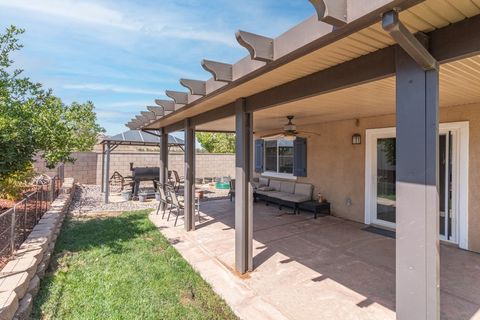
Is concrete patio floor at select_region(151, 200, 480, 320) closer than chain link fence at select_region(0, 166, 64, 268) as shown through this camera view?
Yes

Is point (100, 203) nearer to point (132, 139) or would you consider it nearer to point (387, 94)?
point (132, 139)

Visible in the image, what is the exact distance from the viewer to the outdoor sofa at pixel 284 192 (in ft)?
26.5

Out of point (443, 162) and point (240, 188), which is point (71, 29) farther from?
point (443, 162)

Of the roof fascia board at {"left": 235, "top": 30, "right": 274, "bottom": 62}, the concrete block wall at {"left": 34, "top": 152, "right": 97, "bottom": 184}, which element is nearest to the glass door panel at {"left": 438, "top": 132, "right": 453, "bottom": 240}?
the roof fascia board at {"left": 235, "top": 30, "right": 274, "bottom": 62}

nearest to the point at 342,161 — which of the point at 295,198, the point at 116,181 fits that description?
the point at 295,198

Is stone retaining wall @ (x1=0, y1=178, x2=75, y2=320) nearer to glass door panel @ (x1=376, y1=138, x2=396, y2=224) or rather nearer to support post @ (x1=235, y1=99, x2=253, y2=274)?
support post @ (x1=235, y1=99, x2=253, y2=274)

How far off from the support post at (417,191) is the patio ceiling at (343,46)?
0.74 ft

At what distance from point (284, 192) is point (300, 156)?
1320 mm

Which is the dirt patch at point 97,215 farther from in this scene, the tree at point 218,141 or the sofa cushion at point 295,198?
the tree at point 218,141

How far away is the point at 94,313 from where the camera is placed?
3068 millimetres

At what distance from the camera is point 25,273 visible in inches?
132

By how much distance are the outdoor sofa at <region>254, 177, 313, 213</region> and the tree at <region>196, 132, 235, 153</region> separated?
1412 cm

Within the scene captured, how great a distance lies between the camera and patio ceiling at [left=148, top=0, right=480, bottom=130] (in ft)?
5.50

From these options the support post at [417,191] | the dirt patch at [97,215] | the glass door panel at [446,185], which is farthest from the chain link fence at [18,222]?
the glass door panel at [446,185]
